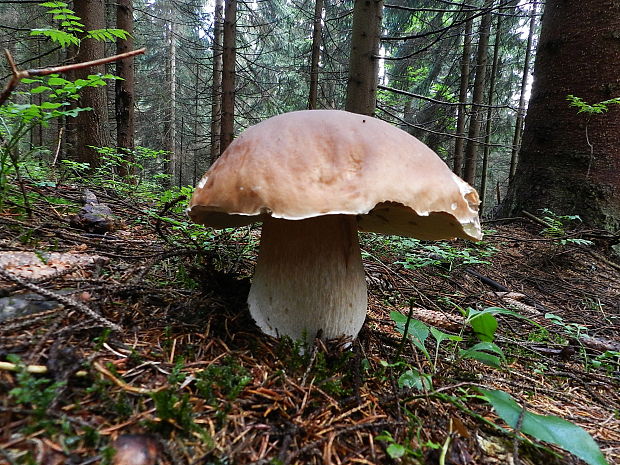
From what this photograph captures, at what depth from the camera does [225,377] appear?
1.13m

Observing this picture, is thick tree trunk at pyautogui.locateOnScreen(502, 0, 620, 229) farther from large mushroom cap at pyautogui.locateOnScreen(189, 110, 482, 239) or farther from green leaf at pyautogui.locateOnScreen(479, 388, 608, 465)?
green leaf at pyautogui.locateOnScreen(479, 388, 608, 465)

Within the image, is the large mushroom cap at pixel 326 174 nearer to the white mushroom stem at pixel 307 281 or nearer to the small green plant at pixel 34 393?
the white mushroom stem at pixel 307 281

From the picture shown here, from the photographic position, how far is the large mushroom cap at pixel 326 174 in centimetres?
114

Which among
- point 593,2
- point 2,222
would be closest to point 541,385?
point 2,222

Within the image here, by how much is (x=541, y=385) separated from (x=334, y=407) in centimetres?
114

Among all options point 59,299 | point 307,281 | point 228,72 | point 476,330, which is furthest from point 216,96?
point 476,330

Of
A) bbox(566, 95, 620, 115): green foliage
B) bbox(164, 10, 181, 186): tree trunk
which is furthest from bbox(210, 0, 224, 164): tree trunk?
bbox(566, 95, 620, 115): green foliage

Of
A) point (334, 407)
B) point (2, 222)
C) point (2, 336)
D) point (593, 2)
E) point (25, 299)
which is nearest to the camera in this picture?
point (2, 336)

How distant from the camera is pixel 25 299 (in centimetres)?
127

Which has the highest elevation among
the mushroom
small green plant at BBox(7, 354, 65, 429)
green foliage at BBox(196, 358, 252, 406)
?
the mushroom

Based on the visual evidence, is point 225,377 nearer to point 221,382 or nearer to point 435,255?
point 221,382

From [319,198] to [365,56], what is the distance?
124 inches

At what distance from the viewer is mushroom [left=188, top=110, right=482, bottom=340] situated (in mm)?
1159

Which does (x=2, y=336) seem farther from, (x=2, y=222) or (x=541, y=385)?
(x=541, y=385)
